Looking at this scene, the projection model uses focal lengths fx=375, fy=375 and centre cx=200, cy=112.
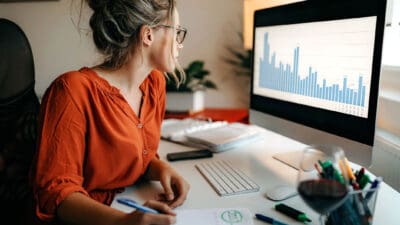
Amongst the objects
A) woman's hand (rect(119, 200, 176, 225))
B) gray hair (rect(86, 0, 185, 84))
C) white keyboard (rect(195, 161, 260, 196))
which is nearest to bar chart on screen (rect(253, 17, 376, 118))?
white keyboard (rect(195, 161, 260, 196))

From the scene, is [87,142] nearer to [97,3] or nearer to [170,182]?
[170,182]

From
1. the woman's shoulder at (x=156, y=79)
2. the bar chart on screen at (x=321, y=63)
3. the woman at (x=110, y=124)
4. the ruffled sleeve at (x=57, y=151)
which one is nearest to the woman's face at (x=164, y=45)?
the woman at (x=110, y=124)

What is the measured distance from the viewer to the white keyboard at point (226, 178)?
3.11 ft

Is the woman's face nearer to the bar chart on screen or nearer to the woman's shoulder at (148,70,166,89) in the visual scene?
the woman's shoulder at (148,70,166,89)

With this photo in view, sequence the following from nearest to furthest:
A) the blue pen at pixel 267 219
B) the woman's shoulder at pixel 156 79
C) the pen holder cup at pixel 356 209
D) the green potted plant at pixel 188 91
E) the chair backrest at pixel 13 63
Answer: the pen holder cup at pixel 356 209
the blue pen at pixel 267 219
the woman's shoulder at pixel 156 79
the chair backrest at pixel 13 63
the green potted plant at pixel 188 91

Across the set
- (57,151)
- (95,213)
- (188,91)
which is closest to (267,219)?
(95,213)

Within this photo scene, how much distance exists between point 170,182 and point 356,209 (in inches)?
18.6

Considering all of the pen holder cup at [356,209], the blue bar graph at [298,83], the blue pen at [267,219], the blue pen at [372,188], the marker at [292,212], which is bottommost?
the blue pen at [267,219]

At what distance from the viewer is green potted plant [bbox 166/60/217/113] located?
6.26 feet

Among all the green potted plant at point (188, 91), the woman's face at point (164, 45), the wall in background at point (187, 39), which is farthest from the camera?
the wall in background at point (187, 39)

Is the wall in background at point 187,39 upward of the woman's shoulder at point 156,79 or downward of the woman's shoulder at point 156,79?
upward

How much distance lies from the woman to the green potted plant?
0.76m

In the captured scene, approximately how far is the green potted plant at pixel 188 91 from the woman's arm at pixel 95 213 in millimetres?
1135

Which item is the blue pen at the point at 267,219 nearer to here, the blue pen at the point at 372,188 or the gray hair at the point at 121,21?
the blue pen at the point at 372,188
